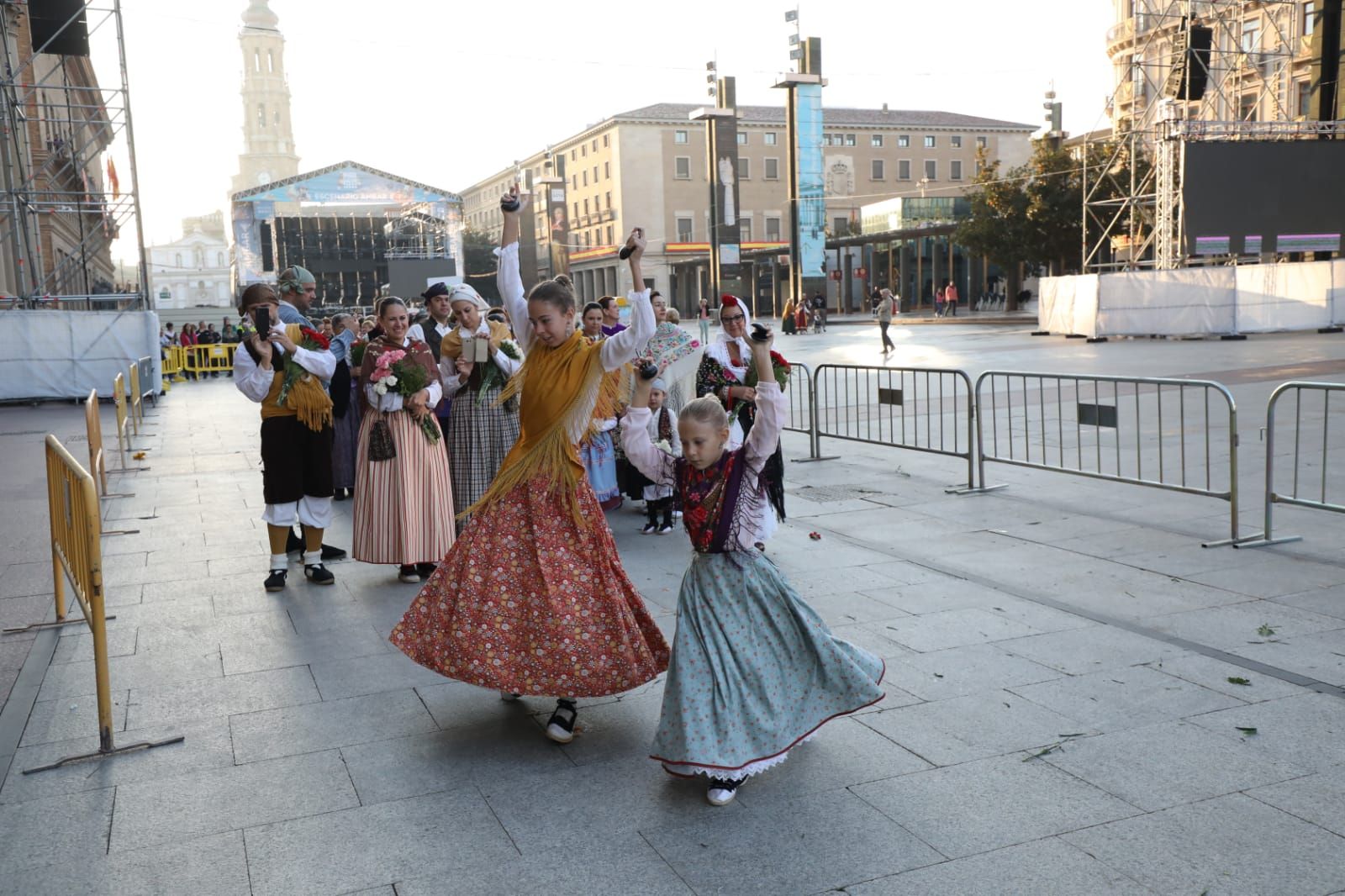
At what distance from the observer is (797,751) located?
12.8 feet

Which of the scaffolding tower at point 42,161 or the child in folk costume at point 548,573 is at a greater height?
the scaffolding tower at point 42,161

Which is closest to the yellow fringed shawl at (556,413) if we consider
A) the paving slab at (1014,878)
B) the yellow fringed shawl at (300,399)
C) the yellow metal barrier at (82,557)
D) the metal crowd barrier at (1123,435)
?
the yellow metal barrier at (82,557)

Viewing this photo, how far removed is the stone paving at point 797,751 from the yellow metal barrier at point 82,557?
15 centimetres

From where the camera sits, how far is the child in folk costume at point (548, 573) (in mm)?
3877

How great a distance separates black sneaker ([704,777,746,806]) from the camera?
347 centimetres

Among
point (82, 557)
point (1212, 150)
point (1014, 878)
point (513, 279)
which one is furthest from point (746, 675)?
point (1212, 150)

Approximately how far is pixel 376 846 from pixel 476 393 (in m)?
3.43

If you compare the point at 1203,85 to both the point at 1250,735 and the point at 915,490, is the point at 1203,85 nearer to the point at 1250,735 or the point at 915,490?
the point at 915,490

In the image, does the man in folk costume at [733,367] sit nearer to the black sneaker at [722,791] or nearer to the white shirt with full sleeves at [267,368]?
the white shirt with full sleeves at [267,368]

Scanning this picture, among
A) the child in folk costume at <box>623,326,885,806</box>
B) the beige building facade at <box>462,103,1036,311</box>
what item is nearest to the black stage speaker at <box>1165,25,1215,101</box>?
the child in folk costume at <box>623,326,885,806</box>

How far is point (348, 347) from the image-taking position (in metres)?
7.99

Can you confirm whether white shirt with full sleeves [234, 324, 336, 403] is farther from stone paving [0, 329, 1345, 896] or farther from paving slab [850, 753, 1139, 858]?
paving slab [850, 753, 1139, 858]

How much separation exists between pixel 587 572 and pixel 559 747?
0.68 m

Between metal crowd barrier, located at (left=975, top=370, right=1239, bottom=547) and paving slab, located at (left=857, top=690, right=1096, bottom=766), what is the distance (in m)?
2.67
